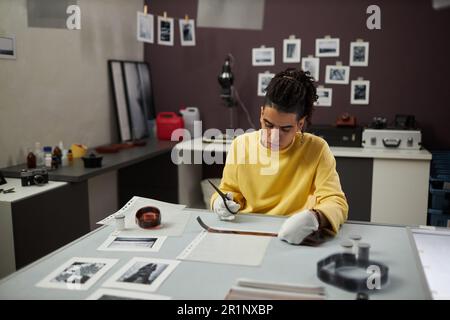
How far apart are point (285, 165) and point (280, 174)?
0.04m

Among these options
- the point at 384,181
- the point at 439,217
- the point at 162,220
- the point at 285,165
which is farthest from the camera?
the point at 384,181

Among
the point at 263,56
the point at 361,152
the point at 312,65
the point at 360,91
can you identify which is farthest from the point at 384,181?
the point at 263,56

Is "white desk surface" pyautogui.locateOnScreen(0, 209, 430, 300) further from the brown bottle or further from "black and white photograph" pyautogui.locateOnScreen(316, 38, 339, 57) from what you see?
"black and white photograph" pyautogui.locateOnScreen(316, 38, 339, 57)

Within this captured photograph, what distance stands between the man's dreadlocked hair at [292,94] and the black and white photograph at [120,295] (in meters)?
0.93

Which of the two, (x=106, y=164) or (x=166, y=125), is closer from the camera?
(x=106, y=164)

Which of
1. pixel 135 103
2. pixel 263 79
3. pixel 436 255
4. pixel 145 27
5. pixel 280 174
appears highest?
pixel 145 27

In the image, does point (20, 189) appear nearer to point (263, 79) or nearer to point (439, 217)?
point (263, 79)

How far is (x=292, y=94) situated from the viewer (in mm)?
1809

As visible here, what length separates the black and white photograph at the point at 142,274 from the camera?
1.20m

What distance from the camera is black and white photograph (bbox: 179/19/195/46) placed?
4320mm

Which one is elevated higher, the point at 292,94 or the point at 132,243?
the point at 292,94

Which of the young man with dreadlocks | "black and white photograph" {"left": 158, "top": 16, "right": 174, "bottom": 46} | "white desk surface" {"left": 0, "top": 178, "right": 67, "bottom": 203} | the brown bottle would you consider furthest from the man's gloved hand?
"black and white photograph" {"left": 158, "top": 16, "right": 174, "bottom": 46}

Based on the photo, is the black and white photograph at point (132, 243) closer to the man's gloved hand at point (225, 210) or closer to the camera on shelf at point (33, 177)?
the man's gloved hand at point (225, 210)
